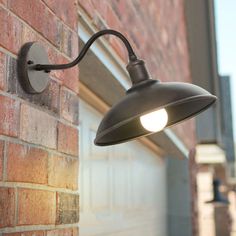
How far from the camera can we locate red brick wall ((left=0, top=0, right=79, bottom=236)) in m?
1.20

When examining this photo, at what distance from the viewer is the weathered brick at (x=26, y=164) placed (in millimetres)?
1208

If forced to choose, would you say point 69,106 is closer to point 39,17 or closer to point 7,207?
point 39,17

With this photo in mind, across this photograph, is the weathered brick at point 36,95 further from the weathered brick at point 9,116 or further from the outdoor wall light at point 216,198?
the outdoor wall light at point 216,198

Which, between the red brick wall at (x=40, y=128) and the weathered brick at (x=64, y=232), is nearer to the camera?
the red brick wall at (x=40, y=128)

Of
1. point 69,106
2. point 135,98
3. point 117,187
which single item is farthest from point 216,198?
point 135,98

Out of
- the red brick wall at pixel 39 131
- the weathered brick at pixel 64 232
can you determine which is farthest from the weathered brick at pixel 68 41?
the weathered brick at pixel 64 232

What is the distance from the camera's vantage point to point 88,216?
261 centimetres

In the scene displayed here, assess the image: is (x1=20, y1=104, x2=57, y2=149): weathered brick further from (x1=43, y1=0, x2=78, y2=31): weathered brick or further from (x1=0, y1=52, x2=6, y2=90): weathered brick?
(x1=43, y1=0, x2=78, y2=31): weathered brick

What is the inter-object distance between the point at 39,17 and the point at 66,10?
233 mm

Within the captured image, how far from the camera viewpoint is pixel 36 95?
1.38 meters

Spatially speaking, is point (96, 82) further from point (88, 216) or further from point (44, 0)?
point (44, 0)

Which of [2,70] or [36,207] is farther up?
[2,70]

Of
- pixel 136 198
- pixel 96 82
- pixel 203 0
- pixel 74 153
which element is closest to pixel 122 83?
pixel 96 82

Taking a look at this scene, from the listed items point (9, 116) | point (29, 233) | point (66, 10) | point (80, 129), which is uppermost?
point (66, 10)
